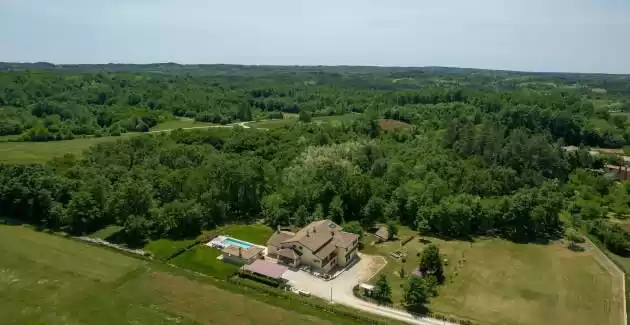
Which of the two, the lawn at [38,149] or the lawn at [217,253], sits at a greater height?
the lawn at [38,149]

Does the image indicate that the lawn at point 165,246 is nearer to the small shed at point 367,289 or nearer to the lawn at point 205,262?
the lawn at point 205,262

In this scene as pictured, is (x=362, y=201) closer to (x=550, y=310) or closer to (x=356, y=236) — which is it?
(x=356, y=236)

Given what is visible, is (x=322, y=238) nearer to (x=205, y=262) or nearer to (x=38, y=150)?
(x=205, y=262)

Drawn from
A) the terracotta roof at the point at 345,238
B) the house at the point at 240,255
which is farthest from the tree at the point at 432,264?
the house at the point at 240,255

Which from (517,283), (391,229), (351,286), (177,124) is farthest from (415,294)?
(177,124)

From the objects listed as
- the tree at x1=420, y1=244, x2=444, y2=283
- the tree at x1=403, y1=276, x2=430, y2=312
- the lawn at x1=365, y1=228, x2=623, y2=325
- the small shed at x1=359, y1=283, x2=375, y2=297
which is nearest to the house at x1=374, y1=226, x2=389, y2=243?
the lawn at x1=365, y1=228, x2=623, y2=325

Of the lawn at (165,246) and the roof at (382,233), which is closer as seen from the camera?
the lawn at (165,246)
